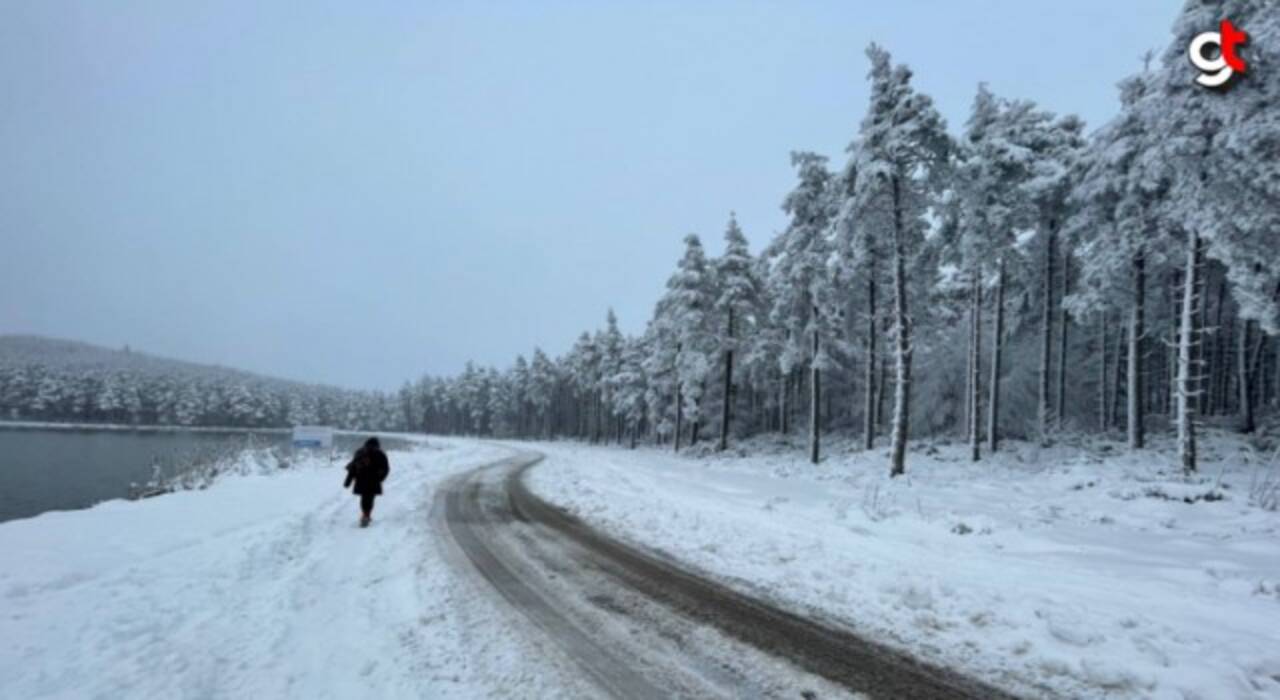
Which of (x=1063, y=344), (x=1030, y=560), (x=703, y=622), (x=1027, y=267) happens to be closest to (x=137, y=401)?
(x=1027, y=267)

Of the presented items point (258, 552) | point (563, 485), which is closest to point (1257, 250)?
point (563, 485)

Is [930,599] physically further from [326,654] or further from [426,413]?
[426,413]

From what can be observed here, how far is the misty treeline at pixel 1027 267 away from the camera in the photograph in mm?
15086

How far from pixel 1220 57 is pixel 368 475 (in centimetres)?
2169

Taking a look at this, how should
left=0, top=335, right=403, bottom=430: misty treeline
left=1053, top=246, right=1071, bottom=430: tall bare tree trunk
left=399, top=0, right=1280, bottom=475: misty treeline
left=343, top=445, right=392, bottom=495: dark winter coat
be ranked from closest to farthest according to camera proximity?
left=343, top=445, right=392, bottom=495: dark winter coat
left=399, top=0, right=1280, bottom=475: misty treeline
left=1053, top=246, right=1071, bottom=430: tall bare tree trunk
left=0, top=335, right=403, bottom=430: misty treeline

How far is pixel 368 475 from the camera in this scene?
12.0 m

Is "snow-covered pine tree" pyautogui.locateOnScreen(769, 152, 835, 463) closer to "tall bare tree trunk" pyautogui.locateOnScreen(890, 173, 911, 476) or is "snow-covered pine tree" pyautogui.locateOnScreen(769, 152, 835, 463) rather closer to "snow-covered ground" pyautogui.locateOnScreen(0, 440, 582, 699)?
"tall bare tree trunk" pyautogui.locateOnScreen(890, 173, 911, 476)

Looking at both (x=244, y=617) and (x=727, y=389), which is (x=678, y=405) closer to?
(x=727, y=389)

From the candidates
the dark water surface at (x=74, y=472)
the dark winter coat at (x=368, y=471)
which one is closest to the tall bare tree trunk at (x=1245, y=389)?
the dark winter coat at (x=368, y=471)

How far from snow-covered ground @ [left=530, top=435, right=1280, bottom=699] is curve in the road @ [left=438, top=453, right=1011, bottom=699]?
0.39 meters

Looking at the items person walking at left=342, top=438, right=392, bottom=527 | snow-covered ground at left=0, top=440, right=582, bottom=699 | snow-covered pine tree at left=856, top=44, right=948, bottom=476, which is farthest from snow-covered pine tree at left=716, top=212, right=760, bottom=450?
snow-covered ground at left=0, top=440, right=582, bottom=699

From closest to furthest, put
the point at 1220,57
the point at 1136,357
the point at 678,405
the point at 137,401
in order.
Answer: the point at 1220,57
the point at 1136,357
the point at 678,405
the point at 137,401

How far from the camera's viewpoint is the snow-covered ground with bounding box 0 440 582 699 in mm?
4527

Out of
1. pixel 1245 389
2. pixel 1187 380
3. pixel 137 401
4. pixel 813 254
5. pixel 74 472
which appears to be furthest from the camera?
pixel 137 401
